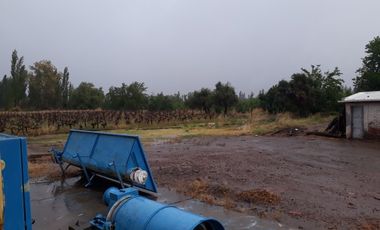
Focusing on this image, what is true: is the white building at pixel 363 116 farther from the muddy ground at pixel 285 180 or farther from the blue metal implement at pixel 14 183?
the blue metal implement at pixel 14 183

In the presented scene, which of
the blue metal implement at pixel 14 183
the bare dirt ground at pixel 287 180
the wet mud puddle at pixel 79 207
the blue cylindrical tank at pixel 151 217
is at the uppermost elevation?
the blue metal implement at pixel 14 183

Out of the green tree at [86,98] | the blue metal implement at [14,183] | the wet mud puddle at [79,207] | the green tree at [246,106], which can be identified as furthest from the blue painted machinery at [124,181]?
the green tree at [86,98]

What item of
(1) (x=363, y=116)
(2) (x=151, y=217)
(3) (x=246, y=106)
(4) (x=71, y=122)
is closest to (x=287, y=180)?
(2) (x=151, y=217)

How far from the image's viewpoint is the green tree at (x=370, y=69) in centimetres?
2986

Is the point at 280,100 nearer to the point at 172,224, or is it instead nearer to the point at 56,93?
the point at 172,224

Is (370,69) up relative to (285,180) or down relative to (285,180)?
up

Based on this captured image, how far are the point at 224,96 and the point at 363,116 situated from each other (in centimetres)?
2313

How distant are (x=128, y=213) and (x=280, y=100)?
26848mm

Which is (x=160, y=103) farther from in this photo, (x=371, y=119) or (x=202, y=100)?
(x=371, y=119)

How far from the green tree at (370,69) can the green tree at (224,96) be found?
12.1 metres

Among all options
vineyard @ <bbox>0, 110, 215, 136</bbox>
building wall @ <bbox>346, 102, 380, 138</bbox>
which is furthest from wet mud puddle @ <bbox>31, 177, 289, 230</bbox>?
vineyard @ <bbox>0, 110, 215, 136</bbox>

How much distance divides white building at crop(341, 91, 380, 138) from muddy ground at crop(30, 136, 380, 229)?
9.19ft

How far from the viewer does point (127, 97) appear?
46.2 metres

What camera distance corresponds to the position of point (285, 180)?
8133 millimetres
